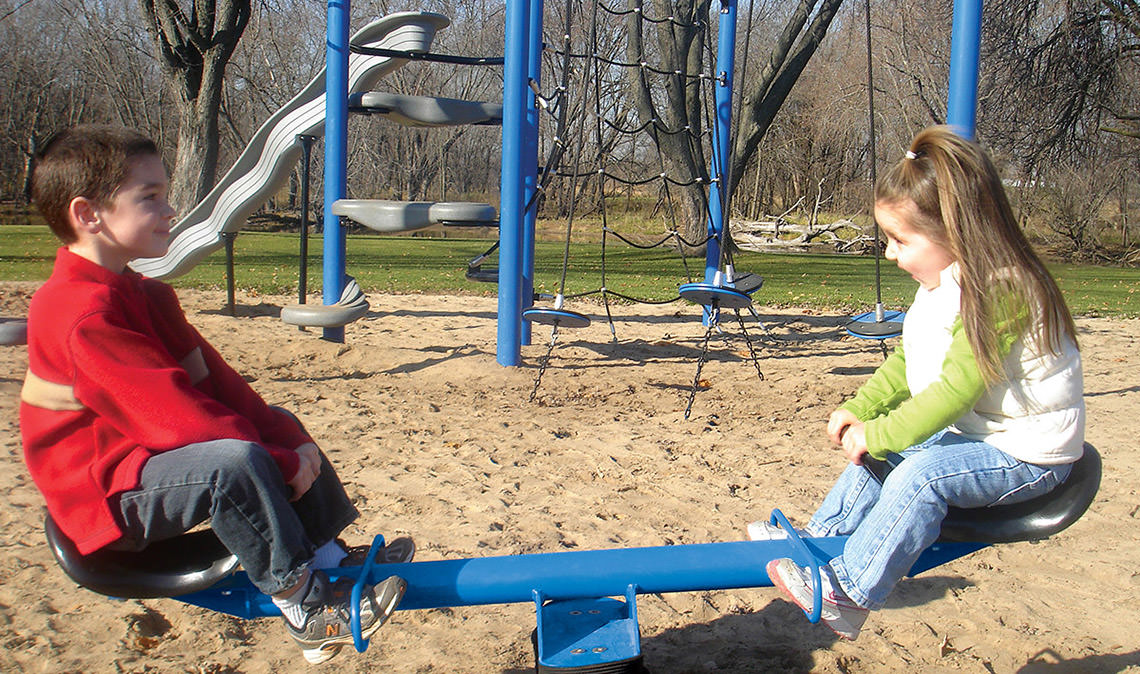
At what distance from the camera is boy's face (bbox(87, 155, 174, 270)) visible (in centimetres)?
187

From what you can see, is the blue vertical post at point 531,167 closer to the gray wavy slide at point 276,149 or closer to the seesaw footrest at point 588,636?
the gray wavy slide at point 276,149

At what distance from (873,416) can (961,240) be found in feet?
1.86

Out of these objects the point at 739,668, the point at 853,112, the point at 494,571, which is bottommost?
the point at 739,668

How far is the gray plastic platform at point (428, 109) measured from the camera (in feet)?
20.6

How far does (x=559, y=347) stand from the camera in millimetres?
7137

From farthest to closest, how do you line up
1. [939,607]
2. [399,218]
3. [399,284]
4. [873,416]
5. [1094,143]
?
[1094,143] < [399,284] < [399,218] < [939,607] < [873,416]

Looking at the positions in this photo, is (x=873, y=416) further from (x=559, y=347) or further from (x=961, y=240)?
(x=559, y=347)

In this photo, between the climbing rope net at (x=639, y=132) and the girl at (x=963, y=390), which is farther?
the climbing rope net at (x=639, y=132)

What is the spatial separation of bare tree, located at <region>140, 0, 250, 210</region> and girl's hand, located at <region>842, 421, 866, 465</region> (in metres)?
16.0

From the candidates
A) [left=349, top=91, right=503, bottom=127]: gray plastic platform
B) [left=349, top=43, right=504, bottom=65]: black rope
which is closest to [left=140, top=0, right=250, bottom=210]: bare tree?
[left=349, top=43, right=504, bottom=65]: black rope

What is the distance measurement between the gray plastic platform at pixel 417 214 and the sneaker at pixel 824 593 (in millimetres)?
4080

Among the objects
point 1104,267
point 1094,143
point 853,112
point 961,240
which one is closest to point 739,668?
point 961,240

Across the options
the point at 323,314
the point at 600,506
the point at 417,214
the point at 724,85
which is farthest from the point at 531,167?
the point at 600,506

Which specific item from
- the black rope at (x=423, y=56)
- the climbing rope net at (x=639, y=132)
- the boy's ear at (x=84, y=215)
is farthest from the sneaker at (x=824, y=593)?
the black rope at (x=423, y=56)
